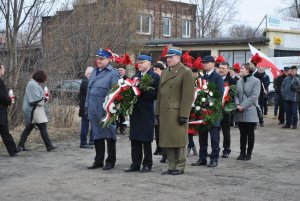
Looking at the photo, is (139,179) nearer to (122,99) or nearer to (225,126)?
(122,99)

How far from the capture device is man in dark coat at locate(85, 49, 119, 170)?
9.30 meters

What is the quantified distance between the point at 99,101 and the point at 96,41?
11.0 meters

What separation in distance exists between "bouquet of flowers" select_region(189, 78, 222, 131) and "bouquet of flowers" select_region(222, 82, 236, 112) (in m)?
0.60

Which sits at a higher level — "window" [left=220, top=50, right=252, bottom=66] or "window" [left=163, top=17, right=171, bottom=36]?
"window" [left=163, top=17, right=171, bottom=36]

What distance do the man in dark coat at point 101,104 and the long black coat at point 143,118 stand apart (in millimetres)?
456

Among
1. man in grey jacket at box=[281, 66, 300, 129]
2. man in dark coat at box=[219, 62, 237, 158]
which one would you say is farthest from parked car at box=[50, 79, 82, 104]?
man in grey jacket at box=[281, 66, 300, 129]

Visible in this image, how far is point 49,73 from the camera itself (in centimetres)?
1608

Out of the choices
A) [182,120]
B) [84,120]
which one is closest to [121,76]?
[84,120]

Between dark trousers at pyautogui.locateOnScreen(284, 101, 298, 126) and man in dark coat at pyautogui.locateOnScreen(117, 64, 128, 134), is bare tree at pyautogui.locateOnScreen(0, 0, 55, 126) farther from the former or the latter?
dark trousers at pyautogui.locateOnScreen(284, 101, 298, 126)

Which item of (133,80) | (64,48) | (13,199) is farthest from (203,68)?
(64,48)

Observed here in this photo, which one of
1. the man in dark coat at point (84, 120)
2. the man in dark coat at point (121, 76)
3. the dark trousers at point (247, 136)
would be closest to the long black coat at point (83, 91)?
the man in dark coat at point (84, 120)

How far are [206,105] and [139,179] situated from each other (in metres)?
2.07

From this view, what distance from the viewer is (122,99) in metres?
8.98

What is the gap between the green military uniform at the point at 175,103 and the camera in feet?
27.9
